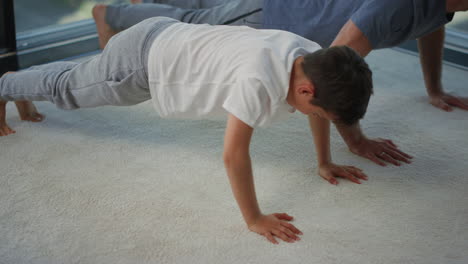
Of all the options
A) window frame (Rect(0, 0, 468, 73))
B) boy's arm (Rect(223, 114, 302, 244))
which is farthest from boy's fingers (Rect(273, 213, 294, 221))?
window frame (Rect(0, 0, 468, 73))

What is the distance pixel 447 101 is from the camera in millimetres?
1911

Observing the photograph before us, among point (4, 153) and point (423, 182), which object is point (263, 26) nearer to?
point (423, 182)

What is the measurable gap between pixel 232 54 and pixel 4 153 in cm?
84

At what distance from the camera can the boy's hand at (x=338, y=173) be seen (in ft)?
4.82

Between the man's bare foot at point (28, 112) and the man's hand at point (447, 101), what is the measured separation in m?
1.41

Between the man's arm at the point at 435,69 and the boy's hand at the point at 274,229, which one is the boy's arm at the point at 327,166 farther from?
the man's arm at the point at 435,69

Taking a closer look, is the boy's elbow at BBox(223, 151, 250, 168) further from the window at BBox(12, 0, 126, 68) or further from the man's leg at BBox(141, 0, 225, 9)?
the window at BBox(12, 0, 126, 68)

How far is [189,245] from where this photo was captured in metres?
1.22

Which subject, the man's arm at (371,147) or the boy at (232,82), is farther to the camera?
the man's arm at (371,147)

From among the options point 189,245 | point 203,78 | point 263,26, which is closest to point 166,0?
point 263,26

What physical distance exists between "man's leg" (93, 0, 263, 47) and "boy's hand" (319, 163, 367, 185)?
0.53 m

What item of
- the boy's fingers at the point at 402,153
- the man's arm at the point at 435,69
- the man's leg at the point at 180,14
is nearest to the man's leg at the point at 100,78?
the man's leg at the point at 180,14

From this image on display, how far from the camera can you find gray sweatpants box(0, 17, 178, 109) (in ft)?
4.49

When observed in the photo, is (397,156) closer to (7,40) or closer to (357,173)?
(357,173)
